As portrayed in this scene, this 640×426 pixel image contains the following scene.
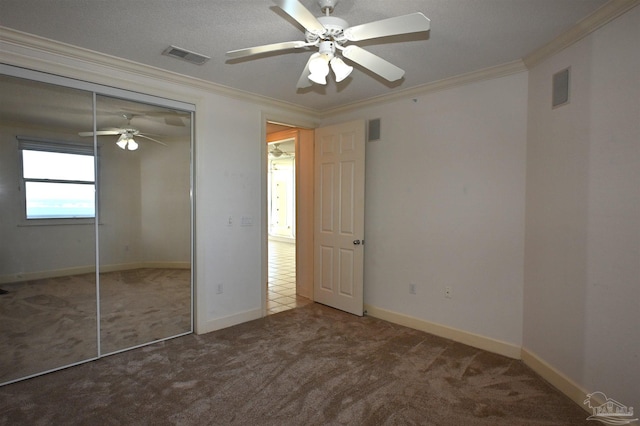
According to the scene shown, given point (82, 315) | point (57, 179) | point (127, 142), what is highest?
point (127, 142)

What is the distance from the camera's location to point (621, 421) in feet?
6.54

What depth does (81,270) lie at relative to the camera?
2.90 meters

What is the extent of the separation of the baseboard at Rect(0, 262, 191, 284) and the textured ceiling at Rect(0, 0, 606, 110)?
186 centimetres

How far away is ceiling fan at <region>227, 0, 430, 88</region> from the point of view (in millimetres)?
1614

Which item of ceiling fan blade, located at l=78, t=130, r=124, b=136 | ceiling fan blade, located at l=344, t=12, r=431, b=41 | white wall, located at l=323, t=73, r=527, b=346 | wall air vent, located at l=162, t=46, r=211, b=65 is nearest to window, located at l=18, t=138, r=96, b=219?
ceiling fan blade, located at l=78, t=130, r=124, b=136

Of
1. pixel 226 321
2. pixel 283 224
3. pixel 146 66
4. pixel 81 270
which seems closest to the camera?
pixel 81 270

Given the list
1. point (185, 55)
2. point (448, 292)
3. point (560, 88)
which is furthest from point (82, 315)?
point (560, 88)

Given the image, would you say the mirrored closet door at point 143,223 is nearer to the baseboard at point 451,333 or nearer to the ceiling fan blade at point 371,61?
the ceiling fan blade at point 371,61

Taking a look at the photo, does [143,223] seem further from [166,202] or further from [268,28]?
[268,28]

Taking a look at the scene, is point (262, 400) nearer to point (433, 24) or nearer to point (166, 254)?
point (166, 254)

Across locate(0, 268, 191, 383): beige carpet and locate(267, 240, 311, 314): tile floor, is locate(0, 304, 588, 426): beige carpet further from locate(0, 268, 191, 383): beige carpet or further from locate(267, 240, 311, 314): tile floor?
locate(267, 240, 311, 314): tile floor

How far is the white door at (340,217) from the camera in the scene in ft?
13.2

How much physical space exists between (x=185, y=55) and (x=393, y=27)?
1.91 meters

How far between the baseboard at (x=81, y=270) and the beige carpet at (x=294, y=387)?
0.77 m
